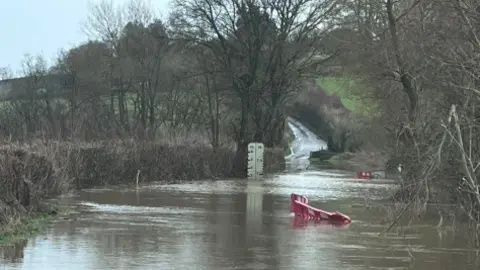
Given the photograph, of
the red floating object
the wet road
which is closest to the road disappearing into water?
the red floating object

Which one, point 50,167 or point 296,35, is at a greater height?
point 296,35

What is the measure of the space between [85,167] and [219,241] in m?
14.6

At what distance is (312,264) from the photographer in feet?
39.3

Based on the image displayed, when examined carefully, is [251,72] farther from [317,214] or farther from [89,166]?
[317,214]

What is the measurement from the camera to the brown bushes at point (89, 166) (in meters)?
16.1

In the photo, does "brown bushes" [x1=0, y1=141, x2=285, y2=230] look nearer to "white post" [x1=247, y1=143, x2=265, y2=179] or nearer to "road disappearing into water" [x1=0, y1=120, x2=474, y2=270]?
"road disappearing into water" [x1=0, y1=120, x2=474, y2=270]

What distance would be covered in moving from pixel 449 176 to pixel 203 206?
11514 mm

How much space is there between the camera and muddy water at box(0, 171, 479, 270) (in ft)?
38.8

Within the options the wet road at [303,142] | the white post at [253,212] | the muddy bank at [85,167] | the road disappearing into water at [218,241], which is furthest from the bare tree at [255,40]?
the wet road at [303,142]

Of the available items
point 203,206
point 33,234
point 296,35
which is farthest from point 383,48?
point 296,35

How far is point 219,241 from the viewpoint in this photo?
14.2 metres

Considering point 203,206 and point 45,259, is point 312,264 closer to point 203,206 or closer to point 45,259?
point 45,259

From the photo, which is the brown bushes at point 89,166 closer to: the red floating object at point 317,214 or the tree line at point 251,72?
the tree line at point 251,72

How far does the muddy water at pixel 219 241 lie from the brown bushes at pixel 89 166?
1.02 meters
